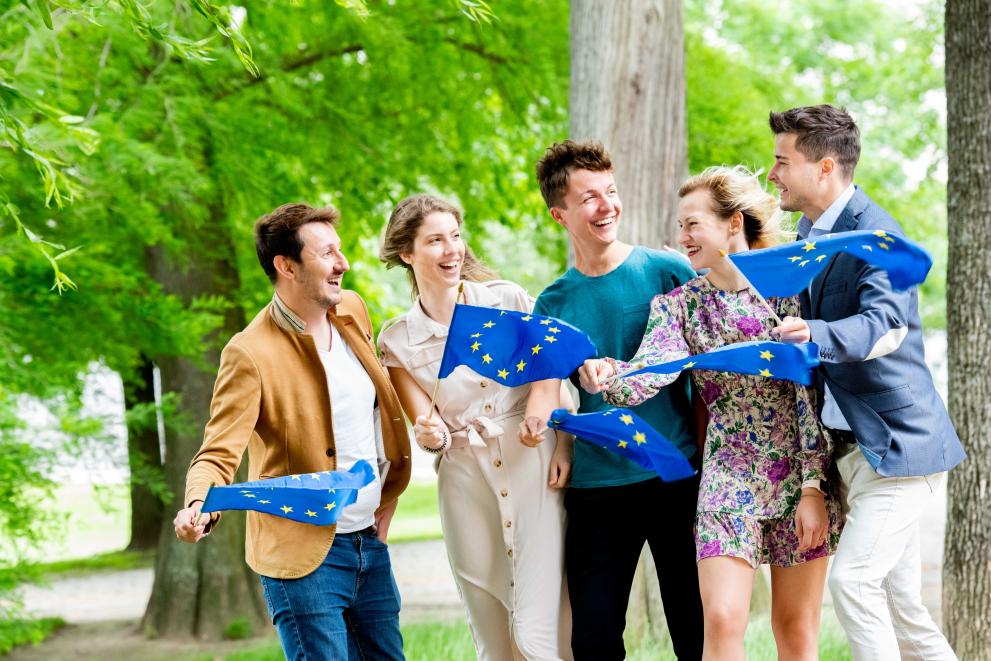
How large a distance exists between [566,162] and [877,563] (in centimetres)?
167

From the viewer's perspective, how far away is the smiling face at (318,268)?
3617 mm

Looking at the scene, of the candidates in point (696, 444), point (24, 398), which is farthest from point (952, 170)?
point (24, 398)

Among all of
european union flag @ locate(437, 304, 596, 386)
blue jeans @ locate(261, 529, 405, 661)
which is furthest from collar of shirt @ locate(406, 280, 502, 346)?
blue jeans @ locate(261, 529, 405, 661)

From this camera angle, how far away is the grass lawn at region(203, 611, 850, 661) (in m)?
6.17

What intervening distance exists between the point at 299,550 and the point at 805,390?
166cm

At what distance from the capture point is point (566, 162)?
3.93 metres

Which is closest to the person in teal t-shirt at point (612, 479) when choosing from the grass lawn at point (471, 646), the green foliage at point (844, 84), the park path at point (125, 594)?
the grass lawn at point (471, 646)

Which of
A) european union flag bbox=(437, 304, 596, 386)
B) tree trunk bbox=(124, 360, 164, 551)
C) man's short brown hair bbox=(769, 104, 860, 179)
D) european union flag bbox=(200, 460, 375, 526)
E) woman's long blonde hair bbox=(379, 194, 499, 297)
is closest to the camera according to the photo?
european union flag bbox=(200, 460, 375, 526)

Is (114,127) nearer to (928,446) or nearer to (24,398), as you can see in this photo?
(24,398)

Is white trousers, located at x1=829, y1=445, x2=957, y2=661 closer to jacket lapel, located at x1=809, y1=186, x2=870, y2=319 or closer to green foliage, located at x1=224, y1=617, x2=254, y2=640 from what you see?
jacket lapel, located at x1=809, y1=186, x2=870, y2=319

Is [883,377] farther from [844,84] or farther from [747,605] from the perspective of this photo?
[844,84]

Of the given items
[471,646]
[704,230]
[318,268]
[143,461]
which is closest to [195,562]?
[143,461]

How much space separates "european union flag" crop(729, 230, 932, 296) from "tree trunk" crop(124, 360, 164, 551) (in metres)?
6.15

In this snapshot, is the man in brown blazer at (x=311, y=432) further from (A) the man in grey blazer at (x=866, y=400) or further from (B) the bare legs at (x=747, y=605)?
(A) the man in grey blazer at (x=866, y=400)
